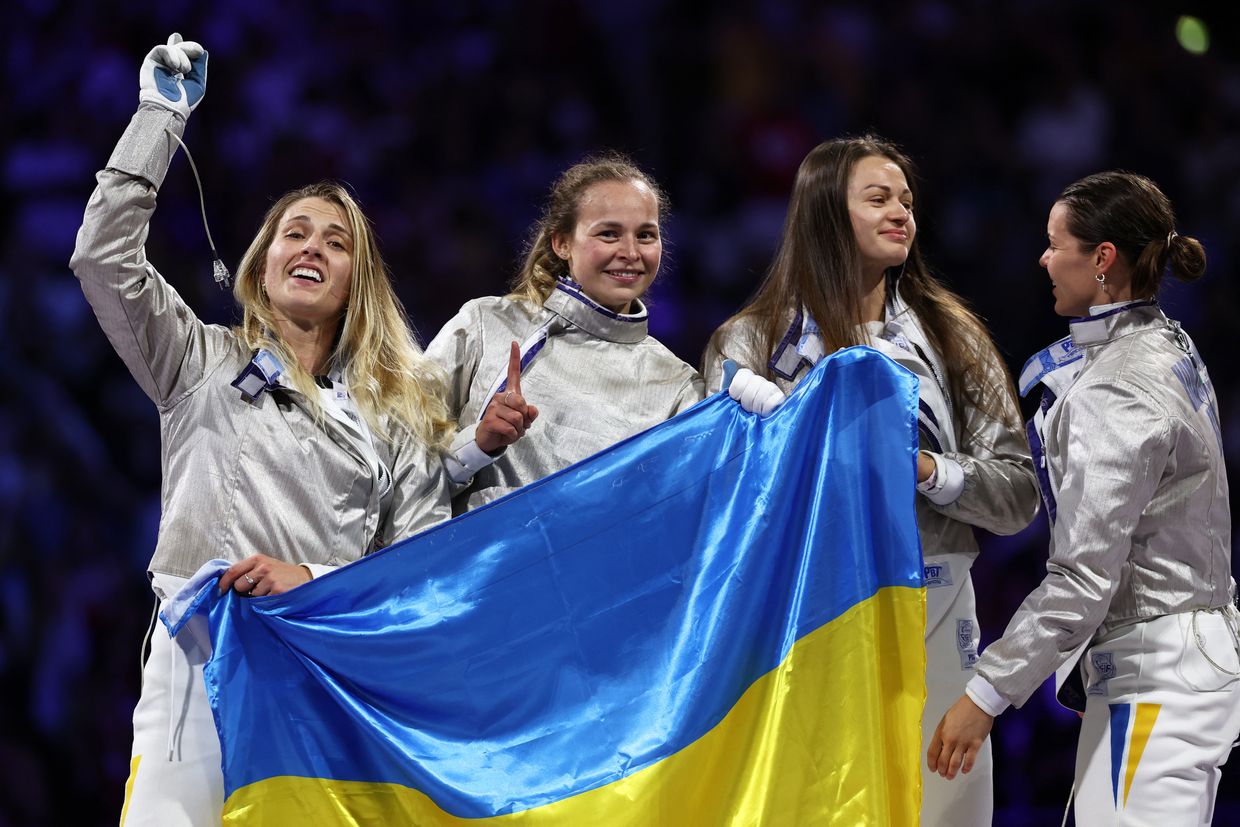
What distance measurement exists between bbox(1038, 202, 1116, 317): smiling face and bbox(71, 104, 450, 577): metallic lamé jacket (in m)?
1.22

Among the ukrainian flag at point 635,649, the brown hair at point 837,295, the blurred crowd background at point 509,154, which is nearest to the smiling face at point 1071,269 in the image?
the brown hair at point 837,295

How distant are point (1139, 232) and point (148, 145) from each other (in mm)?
1658

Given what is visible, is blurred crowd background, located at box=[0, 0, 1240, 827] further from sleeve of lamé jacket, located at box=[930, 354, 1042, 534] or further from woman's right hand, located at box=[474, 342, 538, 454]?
woman's right hand, located at box=[474, 342, 538, 454]

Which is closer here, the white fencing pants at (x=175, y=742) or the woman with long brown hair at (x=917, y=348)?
the white fencing pants at (x=175, y=742)

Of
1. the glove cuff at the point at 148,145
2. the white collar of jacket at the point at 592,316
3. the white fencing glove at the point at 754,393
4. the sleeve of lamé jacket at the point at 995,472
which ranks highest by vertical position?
the glove cuff at the point at 148,145

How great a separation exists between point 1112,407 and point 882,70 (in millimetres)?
3259

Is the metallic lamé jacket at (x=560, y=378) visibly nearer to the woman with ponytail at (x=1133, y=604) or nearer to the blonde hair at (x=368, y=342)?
the blonde hair at (x=368, y=342)

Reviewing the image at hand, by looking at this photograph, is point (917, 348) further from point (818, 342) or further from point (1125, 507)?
point (1125, 507)

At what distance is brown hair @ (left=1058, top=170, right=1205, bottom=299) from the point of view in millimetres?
2262

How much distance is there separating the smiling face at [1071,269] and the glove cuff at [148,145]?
1504mm

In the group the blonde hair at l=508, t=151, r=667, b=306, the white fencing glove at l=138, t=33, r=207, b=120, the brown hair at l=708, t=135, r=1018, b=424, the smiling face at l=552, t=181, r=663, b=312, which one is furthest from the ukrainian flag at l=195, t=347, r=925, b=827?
the white fencing glove at l=138, t=33, r=207, b=120

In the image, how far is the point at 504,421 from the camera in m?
2.41

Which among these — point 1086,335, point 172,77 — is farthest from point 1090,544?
point 172,77

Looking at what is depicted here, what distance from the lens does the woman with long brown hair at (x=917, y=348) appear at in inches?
95.3
